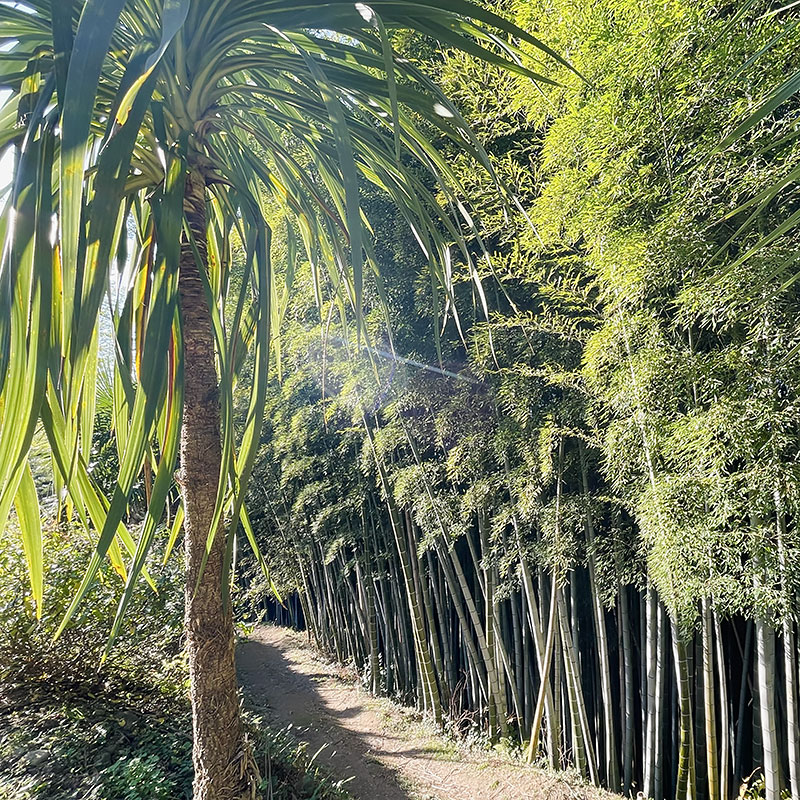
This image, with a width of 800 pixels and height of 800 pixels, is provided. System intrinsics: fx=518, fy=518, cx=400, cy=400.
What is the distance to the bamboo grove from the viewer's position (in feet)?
4.88

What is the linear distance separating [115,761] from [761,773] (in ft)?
8.14

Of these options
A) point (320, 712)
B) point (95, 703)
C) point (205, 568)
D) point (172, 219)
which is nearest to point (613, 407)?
point (205, 568)

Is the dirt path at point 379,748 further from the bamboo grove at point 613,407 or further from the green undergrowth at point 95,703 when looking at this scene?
the green undergrowth at point 95,703

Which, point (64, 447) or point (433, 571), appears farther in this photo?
point (433, 571)

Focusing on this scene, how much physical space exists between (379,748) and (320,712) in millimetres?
812

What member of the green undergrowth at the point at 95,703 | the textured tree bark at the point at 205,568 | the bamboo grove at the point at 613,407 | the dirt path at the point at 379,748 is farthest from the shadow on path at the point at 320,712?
the textured tree bark at the point at 205,568

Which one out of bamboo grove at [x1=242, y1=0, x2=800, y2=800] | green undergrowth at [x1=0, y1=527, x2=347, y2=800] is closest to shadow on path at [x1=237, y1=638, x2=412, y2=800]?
green undergrowth at [x1=0, y1=527, x2=347, y2=800]

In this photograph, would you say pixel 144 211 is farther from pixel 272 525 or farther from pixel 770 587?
pixel 272 525

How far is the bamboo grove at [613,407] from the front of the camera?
4.88 feet

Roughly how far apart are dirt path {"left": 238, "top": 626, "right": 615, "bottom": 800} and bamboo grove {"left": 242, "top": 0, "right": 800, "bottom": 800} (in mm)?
179

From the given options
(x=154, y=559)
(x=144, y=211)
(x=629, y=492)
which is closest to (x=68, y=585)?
(x=154, y=559)

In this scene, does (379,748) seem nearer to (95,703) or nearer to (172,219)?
(95,703)

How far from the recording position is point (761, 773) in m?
→ 1.96

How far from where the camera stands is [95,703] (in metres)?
2.29
